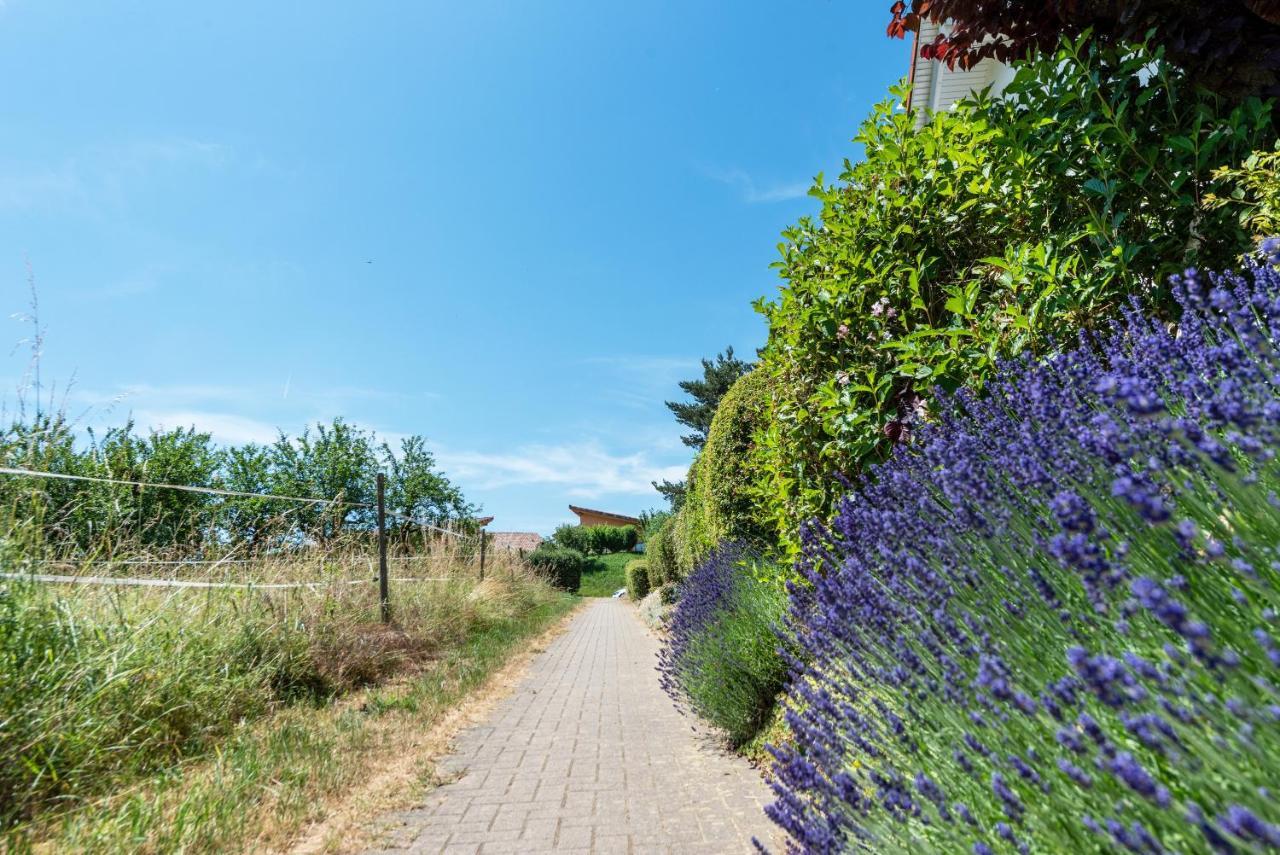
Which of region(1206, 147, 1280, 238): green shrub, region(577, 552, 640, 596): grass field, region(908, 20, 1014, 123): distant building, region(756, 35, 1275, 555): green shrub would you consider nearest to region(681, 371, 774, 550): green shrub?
region(756, 35, 1275, 555): green shrub

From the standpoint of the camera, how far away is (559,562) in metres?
30.6

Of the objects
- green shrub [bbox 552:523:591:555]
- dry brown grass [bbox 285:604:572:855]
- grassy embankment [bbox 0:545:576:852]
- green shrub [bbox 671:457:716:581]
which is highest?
green shrub [bbox 552:523:591:555]

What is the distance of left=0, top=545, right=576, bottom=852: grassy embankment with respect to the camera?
3.09m

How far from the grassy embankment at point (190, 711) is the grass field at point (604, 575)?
28354 mm

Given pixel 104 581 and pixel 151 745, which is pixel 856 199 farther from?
pixel 104 581

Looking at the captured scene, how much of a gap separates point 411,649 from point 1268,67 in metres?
8.55

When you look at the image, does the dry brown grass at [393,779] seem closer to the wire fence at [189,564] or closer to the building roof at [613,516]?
the wire fence at [189,564]

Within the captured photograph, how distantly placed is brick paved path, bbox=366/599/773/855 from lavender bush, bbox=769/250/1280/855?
1.32 meters

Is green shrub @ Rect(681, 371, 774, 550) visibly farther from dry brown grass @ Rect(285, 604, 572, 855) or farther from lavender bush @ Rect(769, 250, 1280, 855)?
lavender bush @ Rect(769, 250, 1280, 855)

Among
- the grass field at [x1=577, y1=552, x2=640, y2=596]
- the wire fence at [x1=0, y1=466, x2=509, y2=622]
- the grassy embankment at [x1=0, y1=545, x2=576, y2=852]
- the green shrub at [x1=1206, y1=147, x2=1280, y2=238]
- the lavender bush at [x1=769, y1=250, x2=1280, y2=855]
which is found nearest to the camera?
the lavender bush at [x1=769, y1=250, x2=1280, y2=855]

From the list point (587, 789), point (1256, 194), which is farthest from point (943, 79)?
point (587, 789)

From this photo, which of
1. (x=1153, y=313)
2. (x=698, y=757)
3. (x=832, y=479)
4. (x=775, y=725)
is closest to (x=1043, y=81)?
(x=1153, y=313)

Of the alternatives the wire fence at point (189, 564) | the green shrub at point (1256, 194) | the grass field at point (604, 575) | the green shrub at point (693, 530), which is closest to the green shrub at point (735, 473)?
the green shrub at point (693, 530)

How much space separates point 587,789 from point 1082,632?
3181 mm
